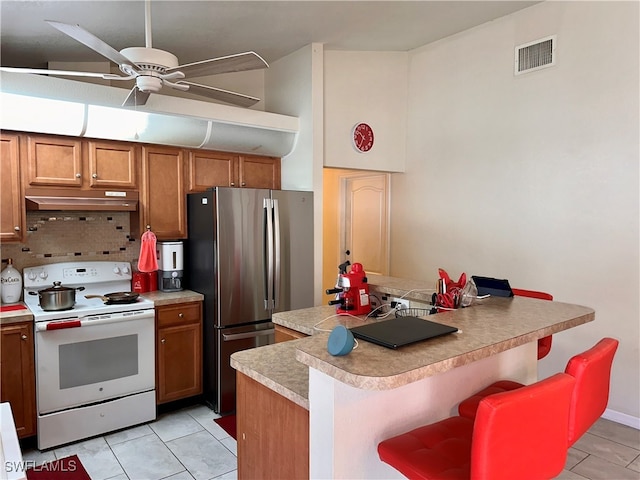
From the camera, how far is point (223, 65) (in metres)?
2.24

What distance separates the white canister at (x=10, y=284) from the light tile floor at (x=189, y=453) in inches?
41.9

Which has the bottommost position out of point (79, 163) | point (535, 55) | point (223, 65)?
point (79, 163)

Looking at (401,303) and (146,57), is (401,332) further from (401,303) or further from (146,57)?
(146,57)

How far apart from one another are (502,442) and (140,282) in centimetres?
321

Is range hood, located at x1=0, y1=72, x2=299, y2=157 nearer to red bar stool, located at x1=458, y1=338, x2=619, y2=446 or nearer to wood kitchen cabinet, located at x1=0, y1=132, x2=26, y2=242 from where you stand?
wood kitchen cabinet, located at x1=0, y1=132, x2=26, y2=242

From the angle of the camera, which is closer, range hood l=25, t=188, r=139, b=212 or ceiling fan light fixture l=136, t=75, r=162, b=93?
ceiling fan light fixture l=136, t=75, r=162, b=93

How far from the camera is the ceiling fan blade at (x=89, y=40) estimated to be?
1.79 meters

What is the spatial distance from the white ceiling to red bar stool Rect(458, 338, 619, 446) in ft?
9.03

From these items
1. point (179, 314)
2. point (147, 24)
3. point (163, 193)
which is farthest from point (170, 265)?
point (147, 24)

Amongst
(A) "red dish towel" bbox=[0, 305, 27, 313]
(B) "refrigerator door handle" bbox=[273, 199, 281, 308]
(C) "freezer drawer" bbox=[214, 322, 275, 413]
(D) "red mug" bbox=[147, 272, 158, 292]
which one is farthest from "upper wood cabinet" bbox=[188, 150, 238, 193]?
(A) "red dish towel" bbox=[0, 305, 27, 313]

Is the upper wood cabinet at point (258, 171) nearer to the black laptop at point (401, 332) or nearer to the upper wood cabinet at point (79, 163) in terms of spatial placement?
the upper wood cabinet at point (79, 163)

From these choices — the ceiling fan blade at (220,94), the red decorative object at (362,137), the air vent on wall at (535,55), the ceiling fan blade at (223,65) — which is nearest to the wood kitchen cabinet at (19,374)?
the ceiling fan blade at (220,94)

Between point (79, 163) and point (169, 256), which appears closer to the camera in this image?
point (79, 163)

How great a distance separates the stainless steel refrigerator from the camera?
11.5 ft
